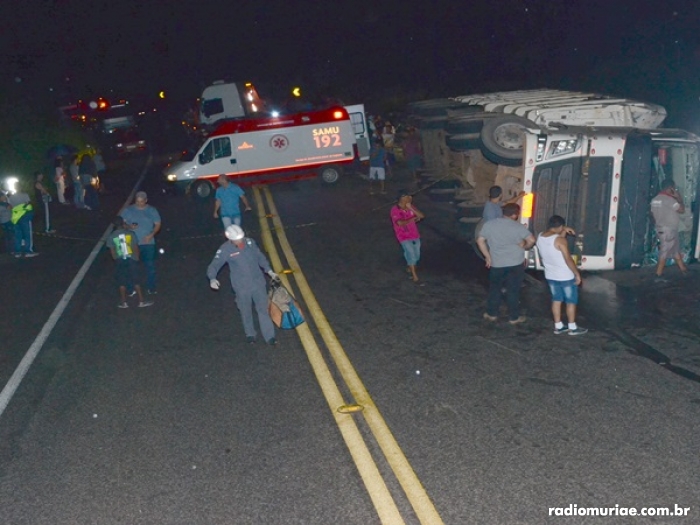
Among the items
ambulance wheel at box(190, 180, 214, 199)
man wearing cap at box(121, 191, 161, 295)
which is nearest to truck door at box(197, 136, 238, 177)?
ambulance wheel at box(190, 180, 214, 199)

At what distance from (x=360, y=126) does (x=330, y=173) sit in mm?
3165

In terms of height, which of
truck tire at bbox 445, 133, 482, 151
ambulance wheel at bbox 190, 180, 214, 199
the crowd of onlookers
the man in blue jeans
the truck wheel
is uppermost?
the truck wheel

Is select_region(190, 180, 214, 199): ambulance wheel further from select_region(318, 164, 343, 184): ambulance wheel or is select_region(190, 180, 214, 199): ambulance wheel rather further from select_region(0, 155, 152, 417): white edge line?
select_region(0, 155, 152, 417): white edge line

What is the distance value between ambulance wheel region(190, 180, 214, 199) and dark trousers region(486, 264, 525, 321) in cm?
1622

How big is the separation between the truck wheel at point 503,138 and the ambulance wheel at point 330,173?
1148 cm

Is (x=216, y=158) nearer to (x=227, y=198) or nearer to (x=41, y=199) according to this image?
(x=41, y=199)

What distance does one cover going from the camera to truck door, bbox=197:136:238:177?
2538cm

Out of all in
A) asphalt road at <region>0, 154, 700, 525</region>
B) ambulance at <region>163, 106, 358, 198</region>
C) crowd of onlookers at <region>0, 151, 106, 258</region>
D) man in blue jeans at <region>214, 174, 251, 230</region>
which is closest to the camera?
asphalt road at <region>0, 154, 700, 525</region>

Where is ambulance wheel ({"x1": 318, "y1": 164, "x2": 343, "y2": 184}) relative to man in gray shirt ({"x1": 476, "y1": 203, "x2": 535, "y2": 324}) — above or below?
below

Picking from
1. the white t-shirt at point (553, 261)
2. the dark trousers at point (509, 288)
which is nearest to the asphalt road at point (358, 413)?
the dark trousers at point (509, 288)

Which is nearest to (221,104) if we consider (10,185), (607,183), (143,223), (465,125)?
(10,185)

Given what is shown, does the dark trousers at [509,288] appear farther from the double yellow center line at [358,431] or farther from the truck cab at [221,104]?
the truck cab at [221,104]

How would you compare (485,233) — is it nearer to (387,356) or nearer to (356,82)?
(387,356)

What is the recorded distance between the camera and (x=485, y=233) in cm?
1041
